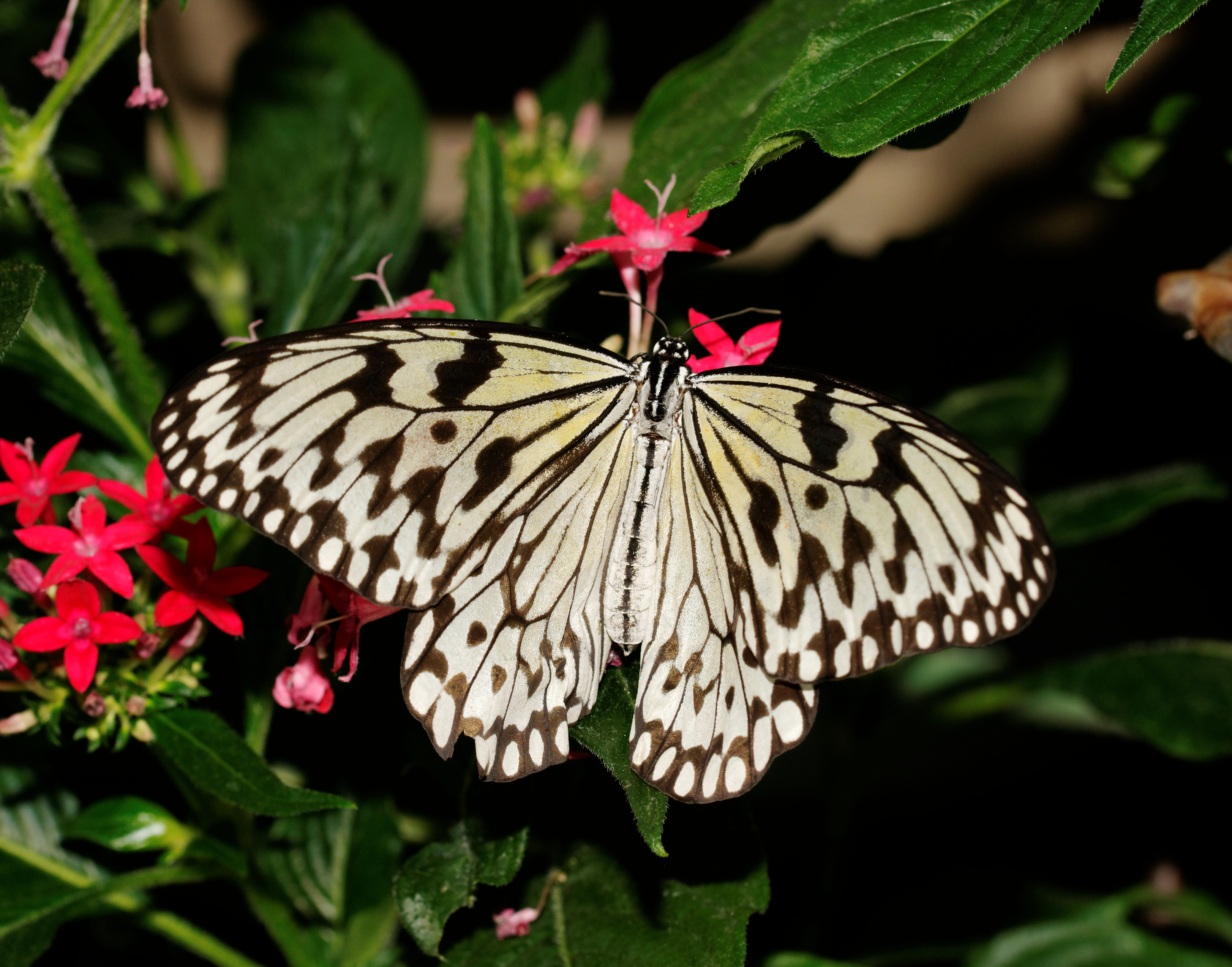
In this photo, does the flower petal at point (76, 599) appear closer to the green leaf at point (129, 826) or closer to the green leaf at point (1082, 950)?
the green leaf at point (129, 826)

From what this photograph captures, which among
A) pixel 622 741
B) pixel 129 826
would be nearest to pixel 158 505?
pixel 129 826

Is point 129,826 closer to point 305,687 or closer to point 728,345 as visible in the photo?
point 305,687

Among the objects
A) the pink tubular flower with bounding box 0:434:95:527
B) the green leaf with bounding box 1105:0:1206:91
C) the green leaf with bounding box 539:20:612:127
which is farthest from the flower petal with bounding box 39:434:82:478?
the green leaf with bounding box 539:20:612:127

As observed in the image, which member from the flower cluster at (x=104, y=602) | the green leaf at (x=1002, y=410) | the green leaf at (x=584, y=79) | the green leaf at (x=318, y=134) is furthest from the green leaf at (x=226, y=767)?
the green leaf at (x=584, y=79)

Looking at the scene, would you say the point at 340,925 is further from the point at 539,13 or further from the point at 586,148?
the point at 539,13

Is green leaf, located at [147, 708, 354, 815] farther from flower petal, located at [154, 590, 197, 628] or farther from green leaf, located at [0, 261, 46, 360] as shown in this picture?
green leaf, located at [0, 261, 46, 360]
